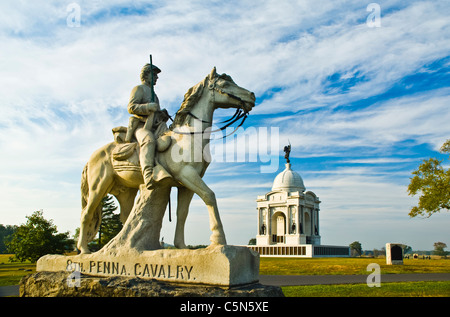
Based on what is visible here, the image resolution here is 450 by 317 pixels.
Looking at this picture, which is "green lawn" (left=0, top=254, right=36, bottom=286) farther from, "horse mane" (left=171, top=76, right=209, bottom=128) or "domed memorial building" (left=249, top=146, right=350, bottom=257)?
"domed memorial building" (left=249, top=146, right=350, bottom=257)

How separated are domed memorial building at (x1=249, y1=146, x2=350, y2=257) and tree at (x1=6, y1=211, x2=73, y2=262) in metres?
28.7

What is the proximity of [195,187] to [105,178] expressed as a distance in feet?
7.52

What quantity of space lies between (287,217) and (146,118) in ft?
158

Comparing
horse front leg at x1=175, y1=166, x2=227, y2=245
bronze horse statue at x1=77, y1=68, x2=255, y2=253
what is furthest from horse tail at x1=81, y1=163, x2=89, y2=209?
horse front leg at x1=175, y1=166, x2=227, y2=245

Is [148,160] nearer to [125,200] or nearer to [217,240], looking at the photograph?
[125,200]

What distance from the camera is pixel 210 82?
705 centimetres

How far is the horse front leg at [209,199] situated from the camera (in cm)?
621

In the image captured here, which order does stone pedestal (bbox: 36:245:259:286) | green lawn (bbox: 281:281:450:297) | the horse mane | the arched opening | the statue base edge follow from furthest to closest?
the arched opening, green lawn (bbox: 281:281:450:297), the horse mane, stone pedestal (bbox: 36:245:259:286), the statue base edge

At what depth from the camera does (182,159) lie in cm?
662

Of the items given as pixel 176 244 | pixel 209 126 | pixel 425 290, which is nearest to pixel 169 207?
pixel 176 244

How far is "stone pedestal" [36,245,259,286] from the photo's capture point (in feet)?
18.6

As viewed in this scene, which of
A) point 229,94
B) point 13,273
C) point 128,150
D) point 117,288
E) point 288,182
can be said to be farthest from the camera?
point 288,182

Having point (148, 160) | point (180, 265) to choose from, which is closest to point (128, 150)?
point (148, 160)
